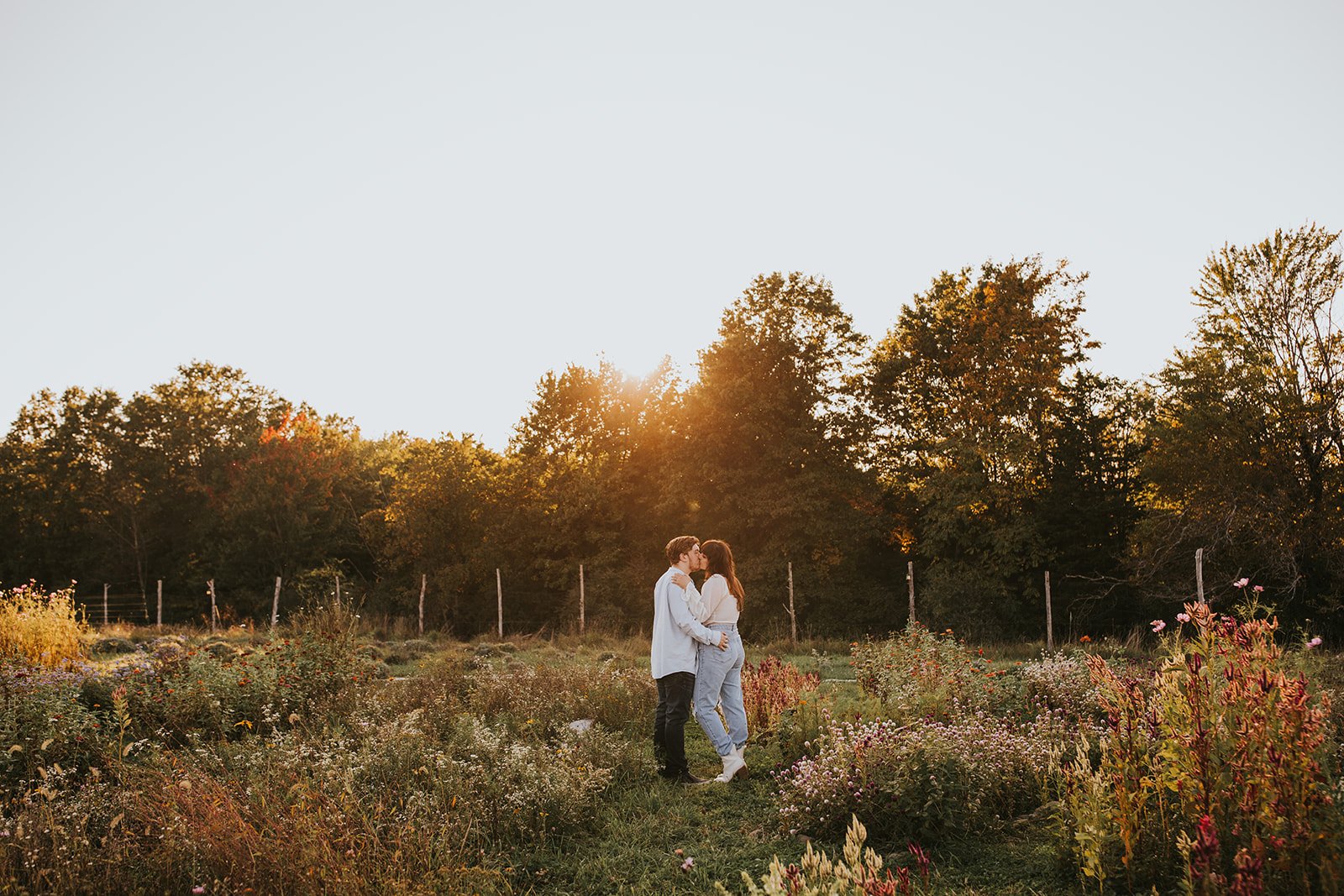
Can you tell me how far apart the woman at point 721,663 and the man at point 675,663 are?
0.11m

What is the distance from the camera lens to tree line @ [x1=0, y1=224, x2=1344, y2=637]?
1697 centimetres

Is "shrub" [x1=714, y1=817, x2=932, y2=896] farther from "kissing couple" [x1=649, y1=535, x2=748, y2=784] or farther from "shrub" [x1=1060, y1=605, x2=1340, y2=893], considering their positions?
"kissing couple" [x1=649, y1=535, x2=748, y2=784]

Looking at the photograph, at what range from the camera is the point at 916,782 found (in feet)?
14.9

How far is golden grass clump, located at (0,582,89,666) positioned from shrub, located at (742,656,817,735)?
6726 mm

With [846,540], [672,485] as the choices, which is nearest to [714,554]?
[846,540]

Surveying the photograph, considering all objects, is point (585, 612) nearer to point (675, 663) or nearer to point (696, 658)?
point (696, 658)

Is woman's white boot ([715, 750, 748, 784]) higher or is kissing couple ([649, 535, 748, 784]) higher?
kissing couple ([649, 535, 748, 784])

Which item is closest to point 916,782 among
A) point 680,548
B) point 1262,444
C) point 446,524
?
point 680,548

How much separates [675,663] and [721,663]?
1.22 feet

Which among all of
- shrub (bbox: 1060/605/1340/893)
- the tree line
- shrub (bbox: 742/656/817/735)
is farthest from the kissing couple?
the tree line

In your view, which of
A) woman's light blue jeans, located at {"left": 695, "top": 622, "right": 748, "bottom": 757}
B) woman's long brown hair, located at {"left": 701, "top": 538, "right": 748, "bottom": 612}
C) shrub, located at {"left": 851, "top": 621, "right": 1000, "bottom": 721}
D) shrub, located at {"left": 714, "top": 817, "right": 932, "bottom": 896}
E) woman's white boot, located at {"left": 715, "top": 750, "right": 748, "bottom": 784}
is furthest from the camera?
woman's long brown hair, located at {"left": 701, "top": 538, "right": 748, "bottom": 612}

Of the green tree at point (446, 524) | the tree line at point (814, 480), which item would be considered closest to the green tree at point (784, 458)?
the tree line at point (814, 480)

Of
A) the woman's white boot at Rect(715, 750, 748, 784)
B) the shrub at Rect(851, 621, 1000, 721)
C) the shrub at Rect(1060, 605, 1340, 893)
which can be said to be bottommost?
the woman's white boot at Rect(715, 750, 748, 784)

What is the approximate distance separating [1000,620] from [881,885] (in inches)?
708
